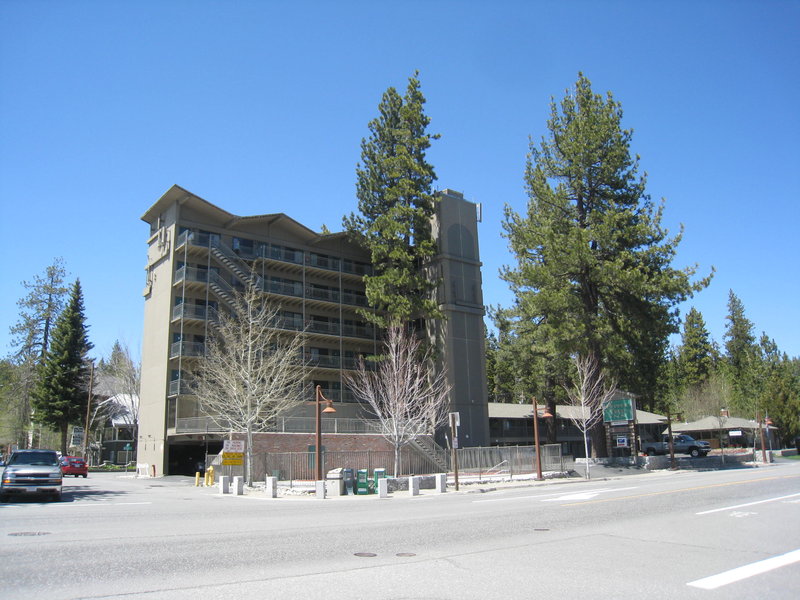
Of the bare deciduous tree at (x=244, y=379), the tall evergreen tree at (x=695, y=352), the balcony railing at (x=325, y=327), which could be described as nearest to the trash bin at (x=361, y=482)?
the bare deciduous tree at (x=244, y=379)

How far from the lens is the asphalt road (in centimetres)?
717

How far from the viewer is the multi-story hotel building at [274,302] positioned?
4541 cm

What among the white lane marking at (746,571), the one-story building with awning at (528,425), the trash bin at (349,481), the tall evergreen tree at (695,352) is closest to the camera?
the white lane marking at (746,571)

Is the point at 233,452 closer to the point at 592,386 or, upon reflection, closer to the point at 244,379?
the point at 244,379

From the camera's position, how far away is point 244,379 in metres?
33.9

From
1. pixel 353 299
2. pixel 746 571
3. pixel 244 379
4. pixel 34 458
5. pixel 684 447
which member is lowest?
pixel 684 447

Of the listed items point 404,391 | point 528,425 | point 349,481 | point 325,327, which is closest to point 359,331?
point 325,327

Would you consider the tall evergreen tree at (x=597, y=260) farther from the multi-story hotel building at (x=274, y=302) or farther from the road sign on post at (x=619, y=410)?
the multi-story hotel building at (x=274, y=302)

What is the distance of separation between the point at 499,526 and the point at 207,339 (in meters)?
36.1

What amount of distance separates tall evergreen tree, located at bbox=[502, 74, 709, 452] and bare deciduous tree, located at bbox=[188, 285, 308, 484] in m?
16.9

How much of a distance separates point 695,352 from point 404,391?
210 ft

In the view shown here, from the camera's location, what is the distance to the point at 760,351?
86.1m

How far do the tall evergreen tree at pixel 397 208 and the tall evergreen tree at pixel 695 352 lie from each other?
51.5 m

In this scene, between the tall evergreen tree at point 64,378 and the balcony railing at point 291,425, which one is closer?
the balcony railing at point 291,425
